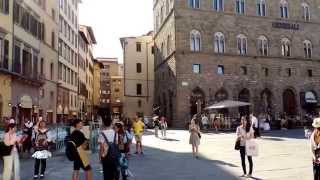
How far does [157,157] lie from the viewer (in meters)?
17.3

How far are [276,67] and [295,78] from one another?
9.23 feet

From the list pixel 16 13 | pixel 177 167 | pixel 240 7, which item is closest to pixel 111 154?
pixel 177 167

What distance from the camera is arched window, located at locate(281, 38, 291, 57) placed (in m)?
46.7

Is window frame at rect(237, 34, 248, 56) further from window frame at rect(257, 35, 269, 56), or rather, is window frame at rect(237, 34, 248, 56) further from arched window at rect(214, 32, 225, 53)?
arched window at rect(214, 32, 225, 53)

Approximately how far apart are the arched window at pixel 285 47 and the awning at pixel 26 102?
88.6 ft

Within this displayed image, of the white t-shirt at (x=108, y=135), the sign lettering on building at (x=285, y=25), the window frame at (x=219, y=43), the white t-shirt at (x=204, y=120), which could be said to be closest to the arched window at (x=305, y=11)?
the sign lettering on building at (x=285, y=25)

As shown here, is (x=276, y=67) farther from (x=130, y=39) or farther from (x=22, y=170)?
(x=22, y=170)

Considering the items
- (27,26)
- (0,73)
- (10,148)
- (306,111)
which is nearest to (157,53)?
(306,111)

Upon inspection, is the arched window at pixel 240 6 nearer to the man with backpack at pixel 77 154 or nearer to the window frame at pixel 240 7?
the window frame at pixel 240 7

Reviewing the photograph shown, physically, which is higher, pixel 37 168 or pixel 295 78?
pixel 295 78

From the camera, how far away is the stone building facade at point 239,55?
138ft

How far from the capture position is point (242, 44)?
4475 centimetres

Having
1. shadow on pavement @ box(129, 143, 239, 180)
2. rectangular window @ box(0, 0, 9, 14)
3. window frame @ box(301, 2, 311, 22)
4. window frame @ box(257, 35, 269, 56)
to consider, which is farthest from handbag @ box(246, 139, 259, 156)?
window frame @ box(301, 2, 311, 22)

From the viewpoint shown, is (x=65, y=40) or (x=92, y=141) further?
(x=65, y=40)
